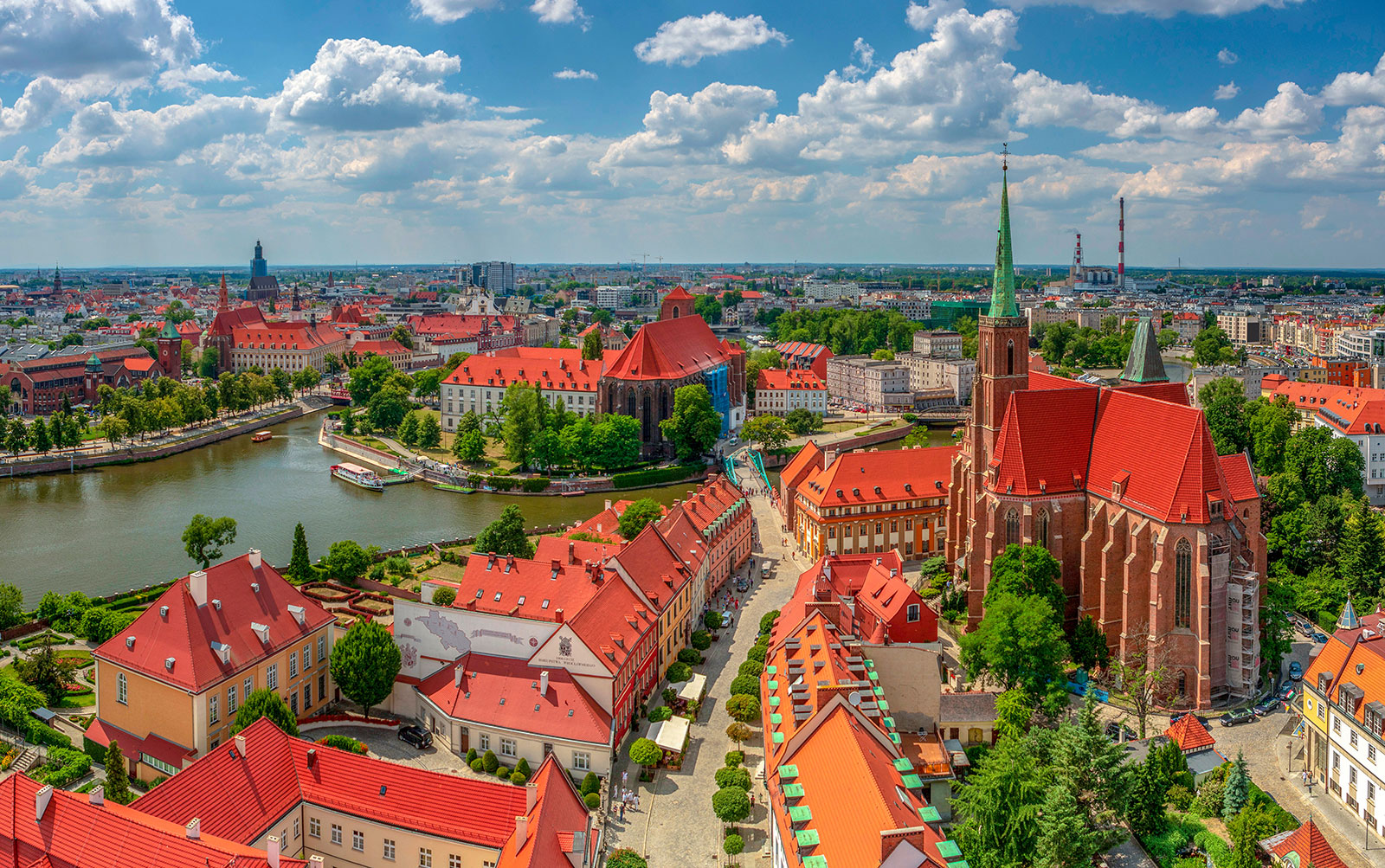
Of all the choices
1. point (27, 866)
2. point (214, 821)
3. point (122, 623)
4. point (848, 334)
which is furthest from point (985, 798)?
point (848, 334)

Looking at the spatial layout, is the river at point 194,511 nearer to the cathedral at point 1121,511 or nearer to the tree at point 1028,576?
the cathedral at point 1121,511

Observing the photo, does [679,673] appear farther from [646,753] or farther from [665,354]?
[665,354]

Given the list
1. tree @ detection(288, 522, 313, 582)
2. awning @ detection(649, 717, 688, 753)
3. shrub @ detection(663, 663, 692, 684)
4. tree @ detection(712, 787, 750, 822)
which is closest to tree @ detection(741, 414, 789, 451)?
tree @ detection(288, 522, 313, 582)

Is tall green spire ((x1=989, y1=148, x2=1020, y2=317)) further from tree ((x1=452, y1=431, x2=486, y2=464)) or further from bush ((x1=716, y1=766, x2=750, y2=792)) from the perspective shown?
tree ((x1=452, y1=431, x2=486, y2=464))

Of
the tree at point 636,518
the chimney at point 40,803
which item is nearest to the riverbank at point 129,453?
the tree at point 636,518

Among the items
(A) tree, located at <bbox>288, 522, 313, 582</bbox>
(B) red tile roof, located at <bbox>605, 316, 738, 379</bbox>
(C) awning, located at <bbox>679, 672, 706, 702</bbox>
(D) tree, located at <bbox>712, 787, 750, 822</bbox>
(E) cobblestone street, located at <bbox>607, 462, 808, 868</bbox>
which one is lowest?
(E) cobblestone street, located at <bbox>607, 462, 808, 868</bbox>

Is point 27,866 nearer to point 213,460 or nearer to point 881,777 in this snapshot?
point 881,777

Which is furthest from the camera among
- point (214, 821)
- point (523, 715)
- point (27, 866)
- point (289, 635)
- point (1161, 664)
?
point (1161, 664)
